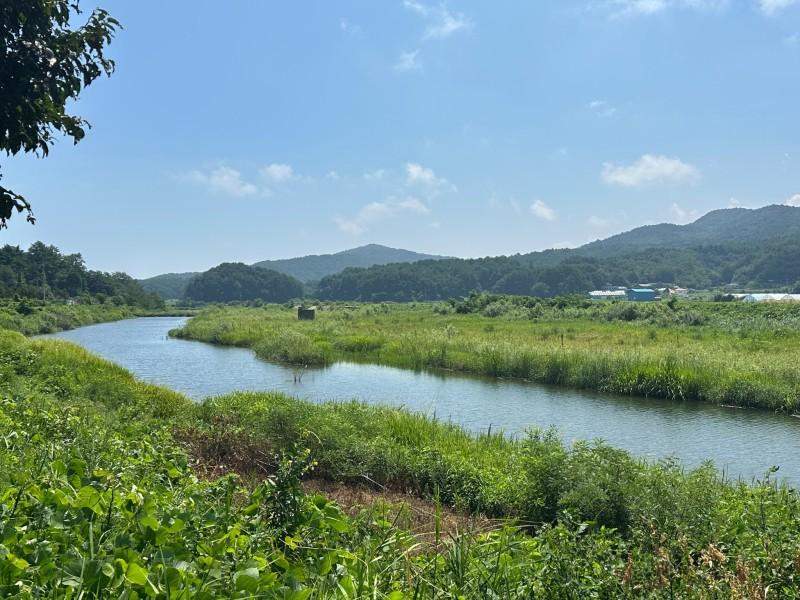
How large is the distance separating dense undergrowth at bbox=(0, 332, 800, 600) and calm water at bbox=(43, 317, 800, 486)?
17.8 feet

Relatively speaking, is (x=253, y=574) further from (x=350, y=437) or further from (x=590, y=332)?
(x=590, y=332)

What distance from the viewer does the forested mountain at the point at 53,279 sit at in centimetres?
7688

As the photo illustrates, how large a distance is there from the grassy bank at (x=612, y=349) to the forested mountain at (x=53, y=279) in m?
43.2

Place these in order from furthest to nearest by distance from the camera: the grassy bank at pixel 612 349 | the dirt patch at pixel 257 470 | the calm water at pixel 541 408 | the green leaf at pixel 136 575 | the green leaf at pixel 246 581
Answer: the grassy bank at pixel 612 349 < the calm water at pixel 541 408 < the dirt patch at pixel 257 470 < the green leaf at pixel 246 581 < the green leaf at pixel 136 575

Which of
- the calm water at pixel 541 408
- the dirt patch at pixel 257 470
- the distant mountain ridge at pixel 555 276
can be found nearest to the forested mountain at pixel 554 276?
the distant mountain ridge at pixel 555 276

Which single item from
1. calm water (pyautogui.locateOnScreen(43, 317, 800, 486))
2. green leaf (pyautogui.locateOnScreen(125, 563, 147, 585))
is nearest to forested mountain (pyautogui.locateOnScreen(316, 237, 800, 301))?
calm water (pyautogui.locateOnScreen(43, 317, 800, 486))

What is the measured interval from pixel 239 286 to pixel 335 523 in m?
150

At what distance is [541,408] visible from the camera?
58.3ft

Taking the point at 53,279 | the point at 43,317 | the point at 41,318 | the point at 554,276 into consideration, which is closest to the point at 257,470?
the point at 41,318

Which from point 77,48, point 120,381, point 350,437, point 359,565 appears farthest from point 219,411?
point 359,565

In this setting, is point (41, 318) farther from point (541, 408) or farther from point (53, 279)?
point (541, 408)

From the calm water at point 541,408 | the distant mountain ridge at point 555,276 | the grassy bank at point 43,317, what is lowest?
the calm water at point 541,408

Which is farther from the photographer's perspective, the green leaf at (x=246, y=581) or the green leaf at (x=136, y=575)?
the green leaf at (x=246, y=581)

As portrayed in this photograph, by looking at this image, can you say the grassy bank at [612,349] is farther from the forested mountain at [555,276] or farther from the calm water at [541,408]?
the forested mountain at [555,276]
